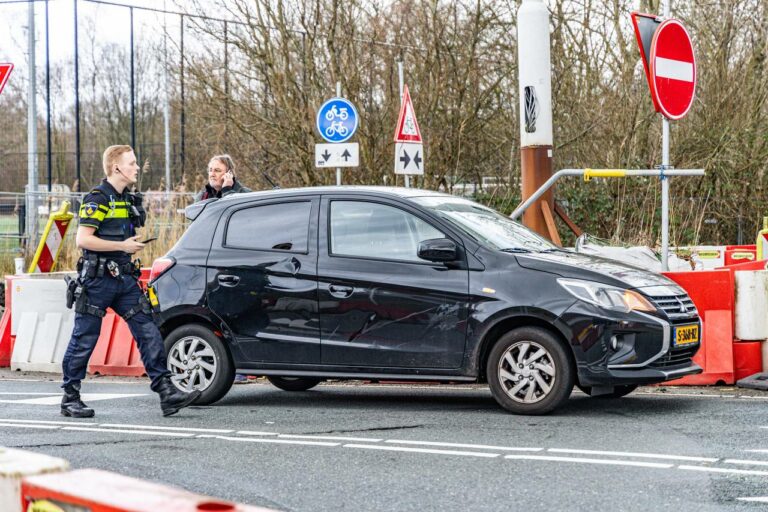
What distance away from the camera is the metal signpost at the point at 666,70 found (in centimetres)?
1071

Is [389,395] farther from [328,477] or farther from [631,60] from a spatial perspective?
[631,60]

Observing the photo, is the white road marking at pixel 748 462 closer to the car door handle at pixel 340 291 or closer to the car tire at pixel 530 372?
the car tire at pixel 530 372

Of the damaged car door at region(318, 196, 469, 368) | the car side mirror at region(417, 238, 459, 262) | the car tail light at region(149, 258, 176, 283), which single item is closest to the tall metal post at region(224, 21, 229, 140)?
the car tail light at region(149, 258, 176, 283)

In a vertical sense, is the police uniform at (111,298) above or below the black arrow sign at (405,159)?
below

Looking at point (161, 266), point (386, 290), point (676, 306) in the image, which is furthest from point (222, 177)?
point (676, 306)

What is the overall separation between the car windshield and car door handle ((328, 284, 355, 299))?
2.73 feet

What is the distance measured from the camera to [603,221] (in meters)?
19.5

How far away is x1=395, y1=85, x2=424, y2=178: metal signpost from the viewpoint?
16.4m

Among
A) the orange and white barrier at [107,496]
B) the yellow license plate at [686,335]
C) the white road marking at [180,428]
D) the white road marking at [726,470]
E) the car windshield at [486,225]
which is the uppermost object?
the car windshield at [486,225]

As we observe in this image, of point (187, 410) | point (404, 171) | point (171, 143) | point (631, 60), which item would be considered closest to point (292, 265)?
point (187, 410)

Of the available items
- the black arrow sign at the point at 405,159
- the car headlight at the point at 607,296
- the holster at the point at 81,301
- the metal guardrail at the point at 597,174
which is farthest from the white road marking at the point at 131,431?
the black arrow sign at the point at 405,159

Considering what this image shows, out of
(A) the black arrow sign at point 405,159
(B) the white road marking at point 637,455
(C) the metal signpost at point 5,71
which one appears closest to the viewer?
(B) the white road marking at point 637,455

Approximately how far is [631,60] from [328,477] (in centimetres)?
1602

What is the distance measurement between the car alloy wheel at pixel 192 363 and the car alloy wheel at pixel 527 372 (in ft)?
8.00
